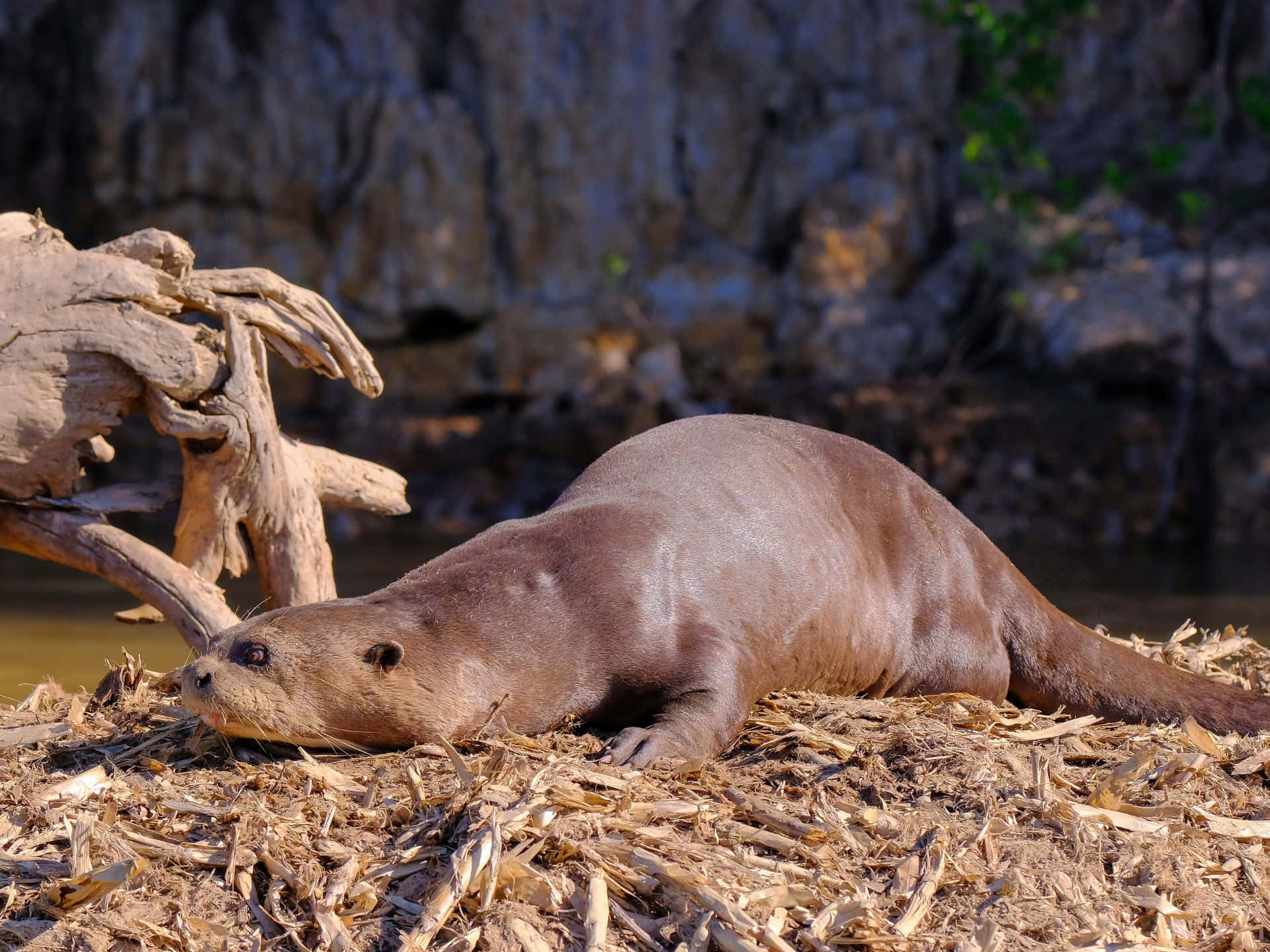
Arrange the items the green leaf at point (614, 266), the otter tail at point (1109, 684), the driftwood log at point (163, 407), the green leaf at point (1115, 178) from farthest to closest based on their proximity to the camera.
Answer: the green leaf at point (614, 266)
the green leaf at point (1115, 178)
the driftwood log at point (163, 407)
the otter tail at point (1109, 684)

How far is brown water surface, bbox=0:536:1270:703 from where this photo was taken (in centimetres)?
496

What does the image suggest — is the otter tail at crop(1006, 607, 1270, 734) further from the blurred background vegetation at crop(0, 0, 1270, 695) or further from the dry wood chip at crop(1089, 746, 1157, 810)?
the blurred background vegetation at crop(0, 0, 1270, 695)

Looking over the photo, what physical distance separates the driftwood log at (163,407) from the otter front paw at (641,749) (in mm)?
1422

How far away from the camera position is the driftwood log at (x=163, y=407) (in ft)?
12.3

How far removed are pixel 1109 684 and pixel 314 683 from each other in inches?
82.7

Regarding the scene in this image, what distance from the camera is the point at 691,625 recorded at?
10.1 feet

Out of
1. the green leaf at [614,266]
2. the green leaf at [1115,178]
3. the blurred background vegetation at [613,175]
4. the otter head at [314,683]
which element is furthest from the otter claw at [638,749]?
the green leaf at [614,266]

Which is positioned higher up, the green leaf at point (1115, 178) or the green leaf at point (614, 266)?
the green leaf at point (1115, 178)

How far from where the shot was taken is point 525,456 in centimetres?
1119

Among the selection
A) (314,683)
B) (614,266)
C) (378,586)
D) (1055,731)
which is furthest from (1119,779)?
(614,266)

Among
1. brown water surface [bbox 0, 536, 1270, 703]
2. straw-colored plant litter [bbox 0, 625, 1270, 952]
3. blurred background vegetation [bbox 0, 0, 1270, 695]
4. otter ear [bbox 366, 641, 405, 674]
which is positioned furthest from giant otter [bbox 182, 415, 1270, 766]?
blurred background vegetation [bbox 0, 0, 1270, 695]

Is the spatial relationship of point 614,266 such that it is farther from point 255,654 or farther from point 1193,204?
point 255,654

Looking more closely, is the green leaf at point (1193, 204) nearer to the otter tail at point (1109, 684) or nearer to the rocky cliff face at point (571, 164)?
the rocky cliff face at point (571, 164)

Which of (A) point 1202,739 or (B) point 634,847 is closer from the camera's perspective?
(B) point 634,847
